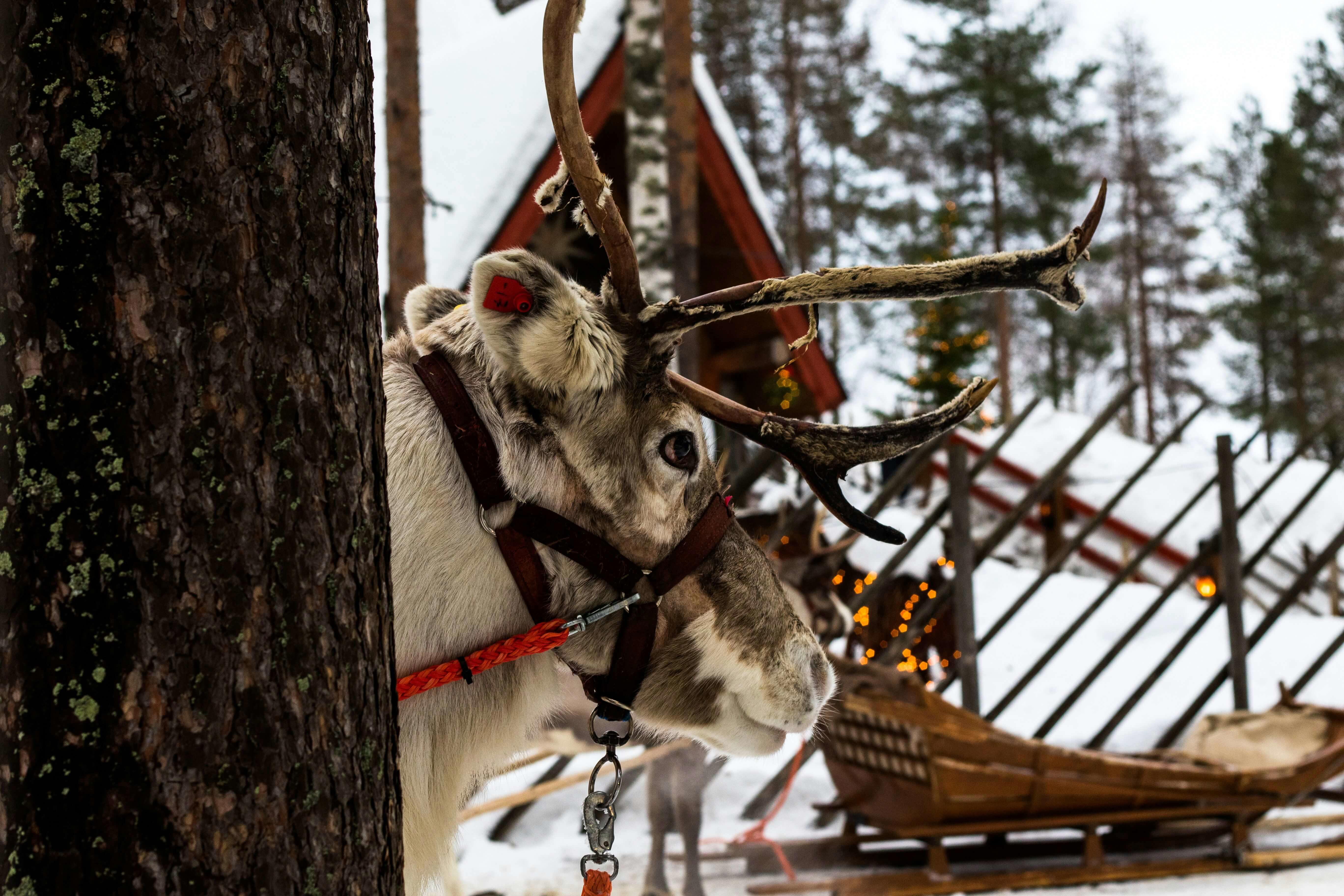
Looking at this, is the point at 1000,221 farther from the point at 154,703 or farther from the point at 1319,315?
the point at 154,703

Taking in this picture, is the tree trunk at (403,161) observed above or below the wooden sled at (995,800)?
above

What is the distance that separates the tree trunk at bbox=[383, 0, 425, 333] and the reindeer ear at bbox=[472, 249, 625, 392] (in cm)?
485

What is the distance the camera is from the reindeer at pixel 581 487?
171 cm

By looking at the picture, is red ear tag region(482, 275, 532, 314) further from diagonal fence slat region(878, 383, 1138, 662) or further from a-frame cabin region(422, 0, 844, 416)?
diagonal fence slat region(878, 383, 1138, 662)

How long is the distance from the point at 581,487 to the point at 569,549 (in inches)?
4.0

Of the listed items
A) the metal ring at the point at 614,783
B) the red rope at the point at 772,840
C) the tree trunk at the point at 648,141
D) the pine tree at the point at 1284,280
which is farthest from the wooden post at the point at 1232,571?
the pine tree at the point at 1284,280

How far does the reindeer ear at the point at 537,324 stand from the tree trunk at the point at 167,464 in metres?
0.50

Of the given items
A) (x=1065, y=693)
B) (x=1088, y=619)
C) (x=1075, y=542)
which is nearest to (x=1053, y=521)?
(x=1065, y=693)

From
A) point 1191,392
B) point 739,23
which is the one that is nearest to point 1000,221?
point 739,23

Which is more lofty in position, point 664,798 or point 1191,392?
point 1191,392

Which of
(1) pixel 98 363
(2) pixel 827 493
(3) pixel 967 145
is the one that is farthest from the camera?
(3) pixel 967 145

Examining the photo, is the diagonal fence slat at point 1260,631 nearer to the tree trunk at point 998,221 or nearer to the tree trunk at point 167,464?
the tree trunk at point 167,464

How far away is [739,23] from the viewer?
864 inches

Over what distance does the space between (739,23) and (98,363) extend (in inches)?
890
